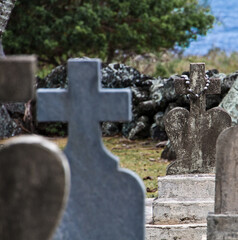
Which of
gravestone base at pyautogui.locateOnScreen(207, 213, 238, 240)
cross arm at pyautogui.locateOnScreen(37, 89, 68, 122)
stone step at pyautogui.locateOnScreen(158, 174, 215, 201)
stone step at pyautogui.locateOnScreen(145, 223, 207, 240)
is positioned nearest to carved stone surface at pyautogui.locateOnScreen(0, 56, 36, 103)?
cross arm at pyautogui.locateOnScreen(37, 89, 68, 122)

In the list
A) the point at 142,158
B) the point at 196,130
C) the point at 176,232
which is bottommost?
the point at 176,232

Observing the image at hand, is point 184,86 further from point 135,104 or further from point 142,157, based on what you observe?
point 135,104

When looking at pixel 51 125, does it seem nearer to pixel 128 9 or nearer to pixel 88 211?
pixel 128 9

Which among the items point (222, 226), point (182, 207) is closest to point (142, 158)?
point (182, 207)

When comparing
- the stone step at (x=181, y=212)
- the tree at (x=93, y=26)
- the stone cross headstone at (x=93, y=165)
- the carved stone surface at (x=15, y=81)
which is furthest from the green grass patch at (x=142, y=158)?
the tree at (x=93, y=26)

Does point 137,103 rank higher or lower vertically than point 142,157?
higher

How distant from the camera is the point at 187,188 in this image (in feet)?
24.5

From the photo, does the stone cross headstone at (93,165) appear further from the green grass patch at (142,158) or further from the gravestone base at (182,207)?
the green grass patch at (142,158)

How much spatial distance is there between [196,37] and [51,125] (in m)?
9.85

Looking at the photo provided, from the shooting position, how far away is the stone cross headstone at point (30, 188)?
120 inches

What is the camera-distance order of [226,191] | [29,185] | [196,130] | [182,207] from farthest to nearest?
[196,130]
[182,207]
[226,191]
[29,185]

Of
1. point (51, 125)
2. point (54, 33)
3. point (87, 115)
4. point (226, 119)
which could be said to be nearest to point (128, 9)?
point (54, 33)

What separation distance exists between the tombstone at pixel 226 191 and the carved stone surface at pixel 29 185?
6.20 ft

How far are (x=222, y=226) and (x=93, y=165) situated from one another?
130 cm
